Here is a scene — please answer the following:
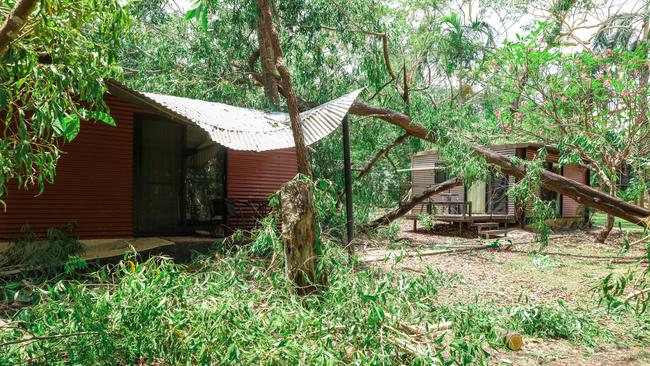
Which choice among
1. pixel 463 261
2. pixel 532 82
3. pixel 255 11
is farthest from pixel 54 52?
pixel 532 82

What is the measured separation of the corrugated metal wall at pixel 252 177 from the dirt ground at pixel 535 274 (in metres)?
2.55

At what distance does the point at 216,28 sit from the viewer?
10086 mm

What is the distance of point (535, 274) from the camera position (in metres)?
7.89

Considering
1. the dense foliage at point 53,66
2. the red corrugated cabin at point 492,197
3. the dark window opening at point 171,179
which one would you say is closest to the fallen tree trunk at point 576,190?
the red corrugated cabin at point 492,197

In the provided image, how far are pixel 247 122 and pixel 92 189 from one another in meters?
3.15

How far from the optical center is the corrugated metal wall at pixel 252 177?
9281 millimetres

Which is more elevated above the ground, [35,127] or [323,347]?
[35,127]

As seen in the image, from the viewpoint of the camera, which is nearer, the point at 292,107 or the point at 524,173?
the point at 292,107

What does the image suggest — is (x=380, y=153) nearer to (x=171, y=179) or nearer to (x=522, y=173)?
(x=522, y=173)

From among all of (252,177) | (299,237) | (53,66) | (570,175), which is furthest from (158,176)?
(570,175)

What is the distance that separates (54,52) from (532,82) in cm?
1112

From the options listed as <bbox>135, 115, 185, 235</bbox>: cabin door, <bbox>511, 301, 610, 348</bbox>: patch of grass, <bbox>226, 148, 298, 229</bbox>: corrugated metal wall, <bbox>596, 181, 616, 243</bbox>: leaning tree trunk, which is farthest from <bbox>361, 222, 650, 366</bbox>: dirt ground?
<bbox>135, 115, 185, 235</bbox>: cabin door

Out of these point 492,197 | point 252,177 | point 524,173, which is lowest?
point 492,197

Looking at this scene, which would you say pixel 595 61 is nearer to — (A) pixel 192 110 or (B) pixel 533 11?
(B) pixel 533 11
